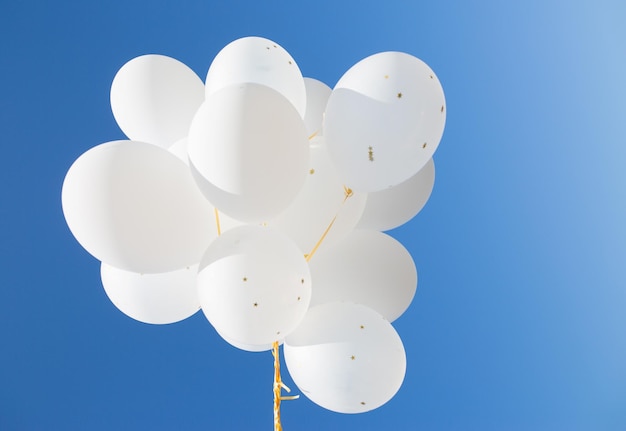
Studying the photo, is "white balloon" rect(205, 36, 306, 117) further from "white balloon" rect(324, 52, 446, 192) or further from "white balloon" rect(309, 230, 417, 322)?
"white balloon" rect(309, 230, 417, 322)

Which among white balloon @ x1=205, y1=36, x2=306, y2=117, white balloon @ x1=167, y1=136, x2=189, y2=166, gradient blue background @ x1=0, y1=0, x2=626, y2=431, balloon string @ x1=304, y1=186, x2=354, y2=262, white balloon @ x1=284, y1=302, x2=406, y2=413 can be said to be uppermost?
gradient blue background @ x1=0, y1=0, x2=626, y2=431

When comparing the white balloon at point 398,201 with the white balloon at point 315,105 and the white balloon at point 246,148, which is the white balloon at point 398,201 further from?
the white balloon at point 246,148

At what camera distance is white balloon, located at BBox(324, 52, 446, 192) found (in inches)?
31.1

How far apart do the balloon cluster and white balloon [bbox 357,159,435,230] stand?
99 mm

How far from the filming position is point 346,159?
0.84 metres

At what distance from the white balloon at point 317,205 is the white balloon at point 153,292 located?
18cm

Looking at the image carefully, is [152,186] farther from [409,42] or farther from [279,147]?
[409,42]

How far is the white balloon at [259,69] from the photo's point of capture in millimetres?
943

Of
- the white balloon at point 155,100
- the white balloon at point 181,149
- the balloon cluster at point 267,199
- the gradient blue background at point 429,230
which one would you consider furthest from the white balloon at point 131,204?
the gradient blue background at point 429,230

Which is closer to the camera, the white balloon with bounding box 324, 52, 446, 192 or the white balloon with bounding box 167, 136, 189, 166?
the white balloon with bounding box 324, 52, 446, 192

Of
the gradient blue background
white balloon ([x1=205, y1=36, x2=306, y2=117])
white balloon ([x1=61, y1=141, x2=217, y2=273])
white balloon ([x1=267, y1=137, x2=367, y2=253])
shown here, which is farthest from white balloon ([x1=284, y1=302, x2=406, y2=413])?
the gradient blue background

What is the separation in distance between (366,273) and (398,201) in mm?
136

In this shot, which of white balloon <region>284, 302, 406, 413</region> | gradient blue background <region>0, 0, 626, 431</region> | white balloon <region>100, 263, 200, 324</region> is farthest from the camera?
gradient blue background <region>0, 0, 626, 431</region>

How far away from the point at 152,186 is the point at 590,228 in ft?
5.26
